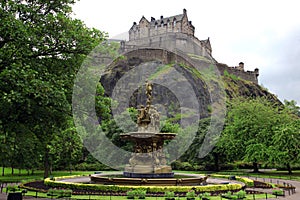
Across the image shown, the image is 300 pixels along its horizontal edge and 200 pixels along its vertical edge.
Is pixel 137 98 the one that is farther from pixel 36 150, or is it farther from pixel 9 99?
pixel 9 99

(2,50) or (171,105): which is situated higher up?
(171,105)

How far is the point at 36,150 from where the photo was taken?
1291 inches

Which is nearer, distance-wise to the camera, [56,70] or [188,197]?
[188,197]

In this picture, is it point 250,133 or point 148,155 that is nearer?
point 148,155

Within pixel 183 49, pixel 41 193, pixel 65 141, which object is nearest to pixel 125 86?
pixel 183 49

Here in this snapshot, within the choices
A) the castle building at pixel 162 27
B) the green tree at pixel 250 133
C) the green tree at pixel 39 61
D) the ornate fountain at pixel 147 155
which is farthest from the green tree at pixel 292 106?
the castle building at pixel 162 27

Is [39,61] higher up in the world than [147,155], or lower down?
higher up

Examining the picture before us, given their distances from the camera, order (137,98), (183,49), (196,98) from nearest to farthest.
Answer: (137,98), (196,98), (183,49)

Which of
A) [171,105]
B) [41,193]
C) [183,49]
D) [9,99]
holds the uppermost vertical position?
[183,49]

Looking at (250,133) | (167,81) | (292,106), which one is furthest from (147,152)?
(167,81)

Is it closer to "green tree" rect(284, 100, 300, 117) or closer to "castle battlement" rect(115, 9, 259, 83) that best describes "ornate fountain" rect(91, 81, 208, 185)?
"green tree" rect(284, 100, 300, 117)

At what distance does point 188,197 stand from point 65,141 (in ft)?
82.8

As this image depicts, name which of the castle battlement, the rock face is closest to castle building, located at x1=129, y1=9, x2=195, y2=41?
the castle battlement

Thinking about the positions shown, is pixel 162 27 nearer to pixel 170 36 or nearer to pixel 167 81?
pixel 170 36
